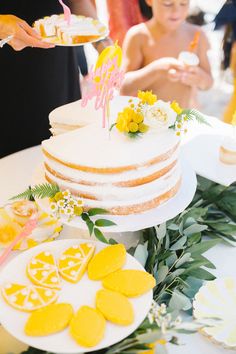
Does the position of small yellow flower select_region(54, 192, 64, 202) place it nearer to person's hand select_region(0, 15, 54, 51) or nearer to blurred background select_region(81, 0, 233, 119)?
person's hand select_region(0, 15, 54, 51)

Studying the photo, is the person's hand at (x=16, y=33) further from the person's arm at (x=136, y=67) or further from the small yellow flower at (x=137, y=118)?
the person's arm at (x=136, y=67)

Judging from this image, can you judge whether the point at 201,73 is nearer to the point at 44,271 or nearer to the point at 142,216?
the point at 142,216

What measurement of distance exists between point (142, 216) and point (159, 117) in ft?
1.13

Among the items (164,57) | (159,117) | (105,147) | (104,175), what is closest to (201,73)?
(164,57)

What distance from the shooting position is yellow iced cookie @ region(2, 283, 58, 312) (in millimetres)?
1256

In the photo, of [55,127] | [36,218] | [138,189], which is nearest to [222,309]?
[138,189]

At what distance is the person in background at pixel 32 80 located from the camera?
8.04 ft

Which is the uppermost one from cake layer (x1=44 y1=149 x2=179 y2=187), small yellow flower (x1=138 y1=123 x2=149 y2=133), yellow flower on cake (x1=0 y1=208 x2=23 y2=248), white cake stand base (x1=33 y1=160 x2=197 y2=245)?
small yellow flower (x1=138 y1=123 x2=149 y2=133)

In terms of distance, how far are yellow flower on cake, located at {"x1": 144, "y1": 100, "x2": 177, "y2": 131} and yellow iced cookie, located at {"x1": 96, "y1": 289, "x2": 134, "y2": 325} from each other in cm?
62

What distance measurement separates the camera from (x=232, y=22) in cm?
329

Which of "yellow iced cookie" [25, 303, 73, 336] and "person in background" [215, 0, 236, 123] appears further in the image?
"person in background" [215, 0, 236, 123]

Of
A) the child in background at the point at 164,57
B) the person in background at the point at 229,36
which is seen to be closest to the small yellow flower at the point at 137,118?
the child in background at the point at 164,57

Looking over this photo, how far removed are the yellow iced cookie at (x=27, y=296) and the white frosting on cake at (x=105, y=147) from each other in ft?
1.35

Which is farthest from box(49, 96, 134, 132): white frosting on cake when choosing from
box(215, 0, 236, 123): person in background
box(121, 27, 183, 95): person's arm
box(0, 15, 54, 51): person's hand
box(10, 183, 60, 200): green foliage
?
box(215, 0, 236, 123): person in background
